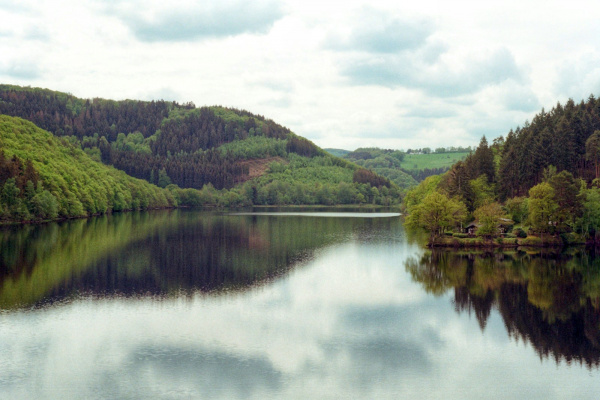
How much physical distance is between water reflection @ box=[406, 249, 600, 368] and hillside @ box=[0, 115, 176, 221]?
81673 mm

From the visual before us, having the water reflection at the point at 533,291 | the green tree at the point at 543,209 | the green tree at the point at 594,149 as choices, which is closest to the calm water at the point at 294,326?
the water reflection at the point at 533,291

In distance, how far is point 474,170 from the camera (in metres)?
115

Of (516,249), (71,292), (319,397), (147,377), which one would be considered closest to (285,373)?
(319,397)

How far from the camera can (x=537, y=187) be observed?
82750mm

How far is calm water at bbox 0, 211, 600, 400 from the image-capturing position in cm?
2802

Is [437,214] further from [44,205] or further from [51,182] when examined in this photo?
[51,182]

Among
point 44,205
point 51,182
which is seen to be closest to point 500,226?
point 44,205

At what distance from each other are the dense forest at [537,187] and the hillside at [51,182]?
7717 centimetres

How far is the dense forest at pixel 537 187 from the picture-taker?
265 ft

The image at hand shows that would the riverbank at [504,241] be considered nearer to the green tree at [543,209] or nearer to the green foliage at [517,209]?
the green tree at [543,209]

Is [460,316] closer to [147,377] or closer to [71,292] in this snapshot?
[147,377]

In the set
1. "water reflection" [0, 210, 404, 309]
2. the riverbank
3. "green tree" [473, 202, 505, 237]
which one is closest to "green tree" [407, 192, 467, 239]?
the riverbank

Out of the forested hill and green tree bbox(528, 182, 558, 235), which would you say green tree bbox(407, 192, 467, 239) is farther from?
the forested hill

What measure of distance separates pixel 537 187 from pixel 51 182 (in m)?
102
